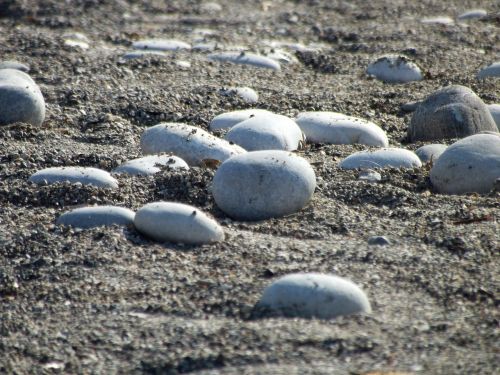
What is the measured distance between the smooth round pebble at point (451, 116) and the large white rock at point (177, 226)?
1760 millimetres

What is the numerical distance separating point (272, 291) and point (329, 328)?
0.22 meters

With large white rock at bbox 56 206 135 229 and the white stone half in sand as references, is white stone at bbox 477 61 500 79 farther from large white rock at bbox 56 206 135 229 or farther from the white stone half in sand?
large white rock at bbox 56 206 135 229

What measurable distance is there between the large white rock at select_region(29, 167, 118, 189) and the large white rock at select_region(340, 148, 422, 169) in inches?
40.4

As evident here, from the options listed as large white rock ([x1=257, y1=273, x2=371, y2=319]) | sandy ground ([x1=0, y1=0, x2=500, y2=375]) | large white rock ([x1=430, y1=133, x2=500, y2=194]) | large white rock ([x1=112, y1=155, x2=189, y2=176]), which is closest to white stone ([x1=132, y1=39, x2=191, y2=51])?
sandy ground ([x1=0, y1=0, x2=500, y2=375])

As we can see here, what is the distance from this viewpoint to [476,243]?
322cm

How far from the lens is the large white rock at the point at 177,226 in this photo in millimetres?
3238

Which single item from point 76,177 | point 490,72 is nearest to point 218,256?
point 76,177

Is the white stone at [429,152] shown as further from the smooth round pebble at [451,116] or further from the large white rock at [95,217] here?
the large white rock at [95,217]

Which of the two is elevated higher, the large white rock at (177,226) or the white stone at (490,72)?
the white stone at (490,72)

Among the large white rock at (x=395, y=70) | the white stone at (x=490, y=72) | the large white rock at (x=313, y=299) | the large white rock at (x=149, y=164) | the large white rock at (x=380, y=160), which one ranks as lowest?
the large white rock at (x=149, y=164)

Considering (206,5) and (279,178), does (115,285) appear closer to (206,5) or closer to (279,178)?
(279,178)

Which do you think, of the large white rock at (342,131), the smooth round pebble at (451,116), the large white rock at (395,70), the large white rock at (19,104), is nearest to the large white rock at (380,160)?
the large white rock at (342,131)

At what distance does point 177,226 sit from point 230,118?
160 centimetres

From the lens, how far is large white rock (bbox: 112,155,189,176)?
3.95 meters
